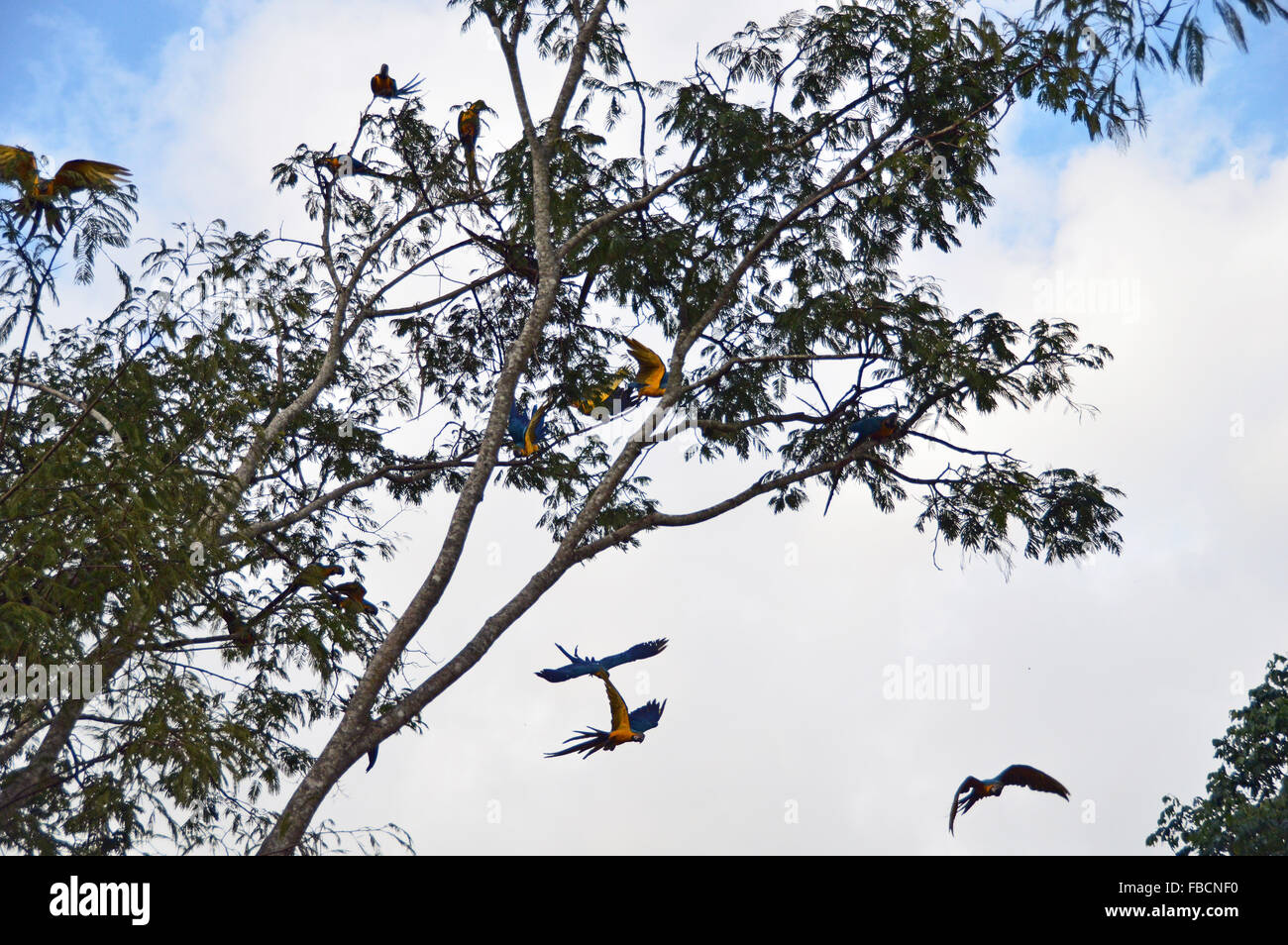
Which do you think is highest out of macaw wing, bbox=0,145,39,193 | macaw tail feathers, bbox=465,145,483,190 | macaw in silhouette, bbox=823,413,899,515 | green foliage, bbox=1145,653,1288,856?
macaw tail feathers, bbox=465,145,483,190

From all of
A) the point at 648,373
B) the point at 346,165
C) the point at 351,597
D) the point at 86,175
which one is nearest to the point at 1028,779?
the point at 648,373

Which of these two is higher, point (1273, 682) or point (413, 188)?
point (413, 188)

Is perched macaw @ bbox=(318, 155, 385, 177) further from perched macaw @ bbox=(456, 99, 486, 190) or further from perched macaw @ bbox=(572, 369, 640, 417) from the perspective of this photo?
perched macaw @ bbox=(572, 369, 640, 417)

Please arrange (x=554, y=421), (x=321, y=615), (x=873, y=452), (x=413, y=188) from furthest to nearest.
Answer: (x=413, y=188) → (x=554, y=421) → (x=873, y=452) → (x=321, y=615)

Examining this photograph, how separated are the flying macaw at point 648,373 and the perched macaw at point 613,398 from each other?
59mm

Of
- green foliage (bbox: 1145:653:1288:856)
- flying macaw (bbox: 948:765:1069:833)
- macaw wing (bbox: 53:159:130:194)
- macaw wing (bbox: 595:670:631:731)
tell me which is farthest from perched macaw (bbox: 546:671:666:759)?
green foliage (bbox: 1145:653:1288:856)

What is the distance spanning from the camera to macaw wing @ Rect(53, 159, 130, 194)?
516cm

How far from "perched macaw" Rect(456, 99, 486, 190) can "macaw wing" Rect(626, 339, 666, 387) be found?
7.20 feet

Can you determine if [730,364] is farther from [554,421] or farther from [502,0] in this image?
[502,0]

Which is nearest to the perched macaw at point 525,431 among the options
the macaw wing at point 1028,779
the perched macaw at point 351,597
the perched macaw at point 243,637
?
the perched macaw at point 351,597

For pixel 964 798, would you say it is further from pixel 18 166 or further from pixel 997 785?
pixel 18 166
